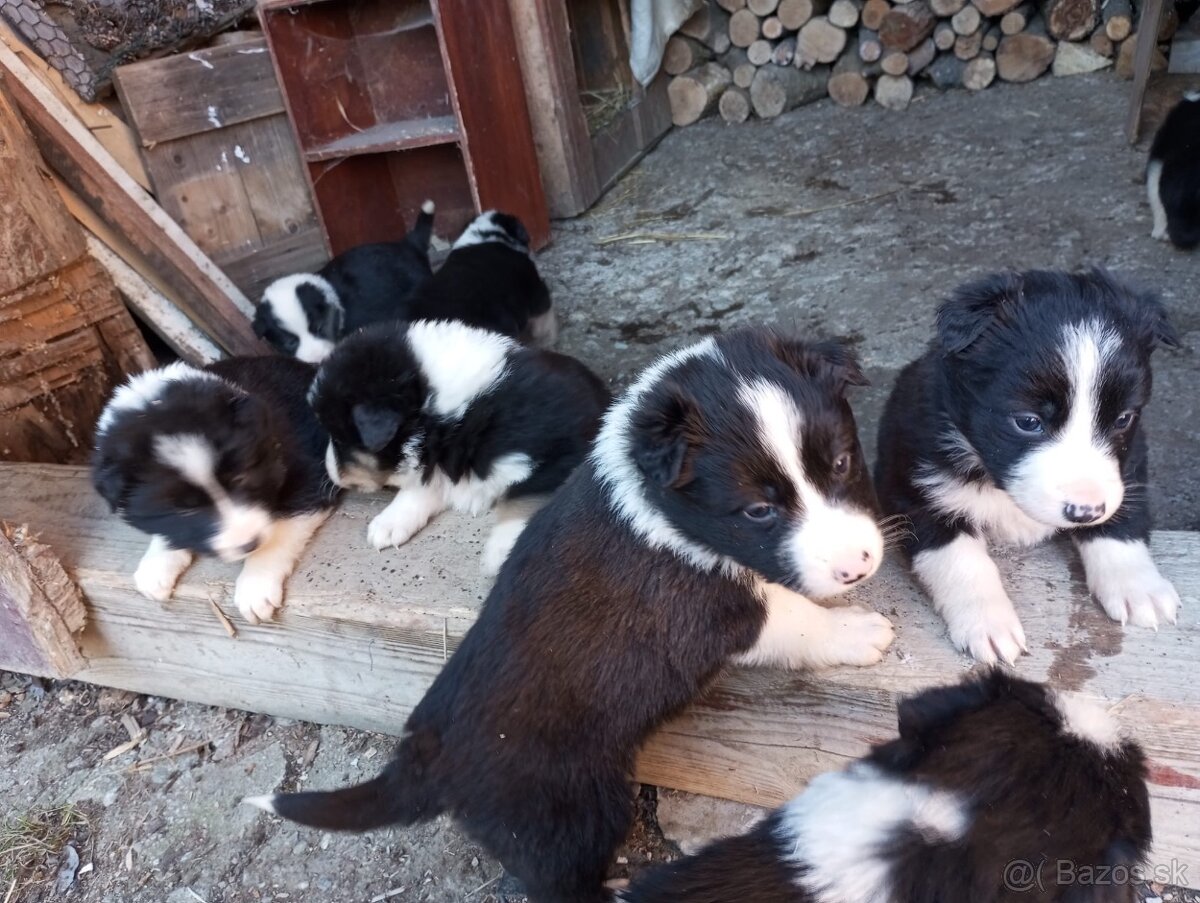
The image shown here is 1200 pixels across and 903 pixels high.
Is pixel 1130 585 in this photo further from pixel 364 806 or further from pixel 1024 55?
pixel 1024 55

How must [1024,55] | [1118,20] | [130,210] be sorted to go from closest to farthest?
[130,210] < [1118,20] < [1024,55]

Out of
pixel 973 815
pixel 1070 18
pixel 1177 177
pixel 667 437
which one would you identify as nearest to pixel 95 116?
pixel 667 437

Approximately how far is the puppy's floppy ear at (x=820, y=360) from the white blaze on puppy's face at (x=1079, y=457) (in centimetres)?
41

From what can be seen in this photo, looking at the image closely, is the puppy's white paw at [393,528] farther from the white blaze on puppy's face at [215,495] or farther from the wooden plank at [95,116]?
the wooden plank at [95,116]

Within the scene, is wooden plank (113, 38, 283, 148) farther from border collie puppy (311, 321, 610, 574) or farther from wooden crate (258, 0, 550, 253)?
border collie puppy (311, 321, 610, 574)

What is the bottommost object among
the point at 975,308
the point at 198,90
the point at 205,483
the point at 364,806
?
the point at 364,806

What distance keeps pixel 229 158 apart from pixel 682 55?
13.9ft

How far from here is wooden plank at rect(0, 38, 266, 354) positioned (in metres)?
4.18

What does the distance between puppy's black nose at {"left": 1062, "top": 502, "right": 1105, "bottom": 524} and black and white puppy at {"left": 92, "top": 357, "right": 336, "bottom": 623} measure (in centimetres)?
212

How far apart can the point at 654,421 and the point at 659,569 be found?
1.14ft

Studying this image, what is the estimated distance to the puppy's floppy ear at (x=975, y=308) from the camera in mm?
2012

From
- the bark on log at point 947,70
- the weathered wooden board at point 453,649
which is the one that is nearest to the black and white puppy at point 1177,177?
the bark on log at point 947,70

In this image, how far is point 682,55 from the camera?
8023 mm

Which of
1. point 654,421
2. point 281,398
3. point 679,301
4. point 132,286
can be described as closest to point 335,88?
point 132,286
